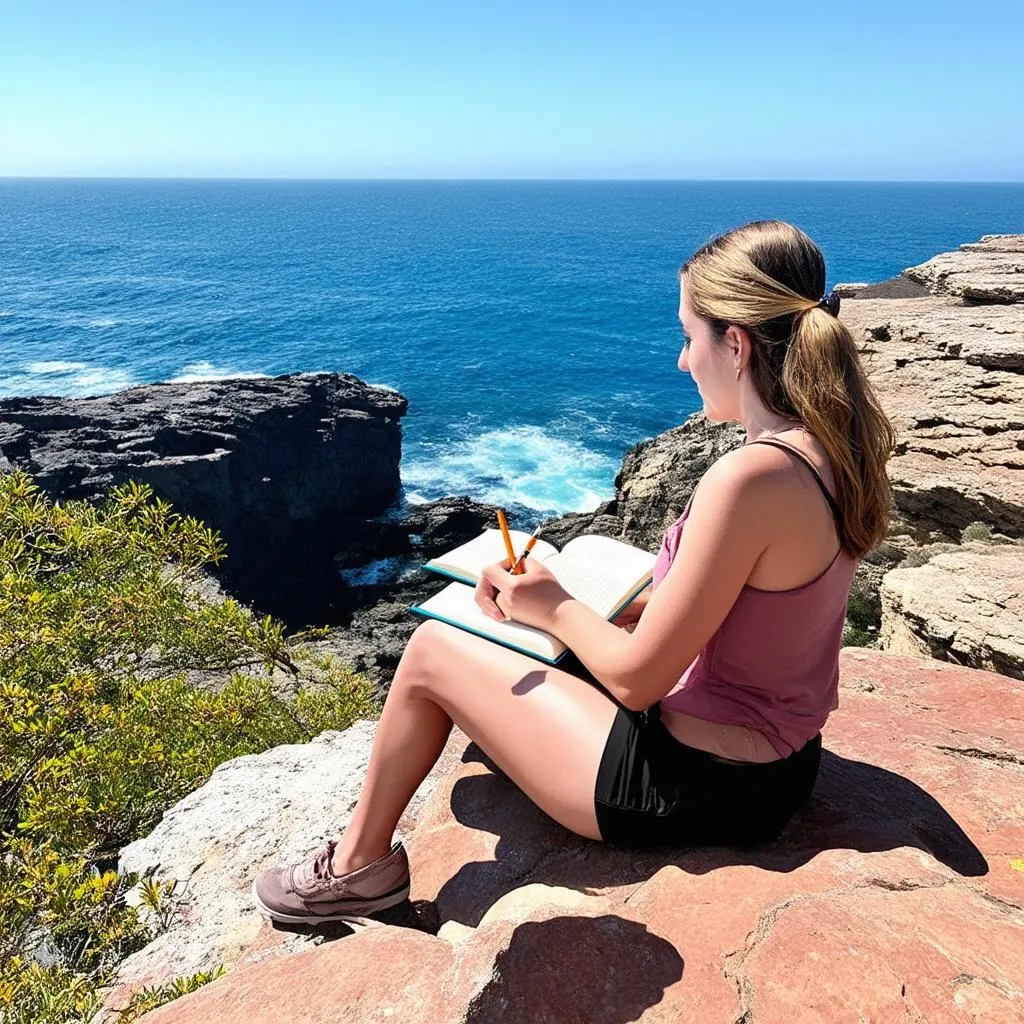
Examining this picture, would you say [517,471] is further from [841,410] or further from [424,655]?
[841,410]

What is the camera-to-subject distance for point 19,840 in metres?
4.55

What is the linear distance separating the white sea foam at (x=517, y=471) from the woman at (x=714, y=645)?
31.6 meters

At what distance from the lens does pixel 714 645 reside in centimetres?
282

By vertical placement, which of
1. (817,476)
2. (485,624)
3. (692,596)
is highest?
(817,476)

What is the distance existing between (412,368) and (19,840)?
5705 centimetres

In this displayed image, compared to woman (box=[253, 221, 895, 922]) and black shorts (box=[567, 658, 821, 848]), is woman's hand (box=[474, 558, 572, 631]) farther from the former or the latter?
black shorts (box=[567, 658, 821, 848])

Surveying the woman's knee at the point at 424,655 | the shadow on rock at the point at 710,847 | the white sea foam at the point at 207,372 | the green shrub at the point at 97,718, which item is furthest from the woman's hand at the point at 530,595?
the white sea foam at the point at 207,372

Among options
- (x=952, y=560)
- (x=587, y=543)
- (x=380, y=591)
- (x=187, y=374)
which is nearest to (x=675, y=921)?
(x=587, y=543)

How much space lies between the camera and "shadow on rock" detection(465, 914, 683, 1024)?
215cm

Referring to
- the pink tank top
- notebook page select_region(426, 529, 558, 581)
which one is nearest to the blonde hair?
the pink tank top

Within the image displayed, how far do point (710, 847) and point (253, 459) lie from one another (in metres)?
31.0

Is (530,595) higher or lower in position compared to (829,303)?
lower

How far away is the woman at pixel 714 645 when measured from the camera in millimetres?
2557

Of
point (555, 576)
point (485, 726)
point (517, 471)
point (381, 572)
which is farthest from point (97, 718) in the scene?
point (517, 471)
